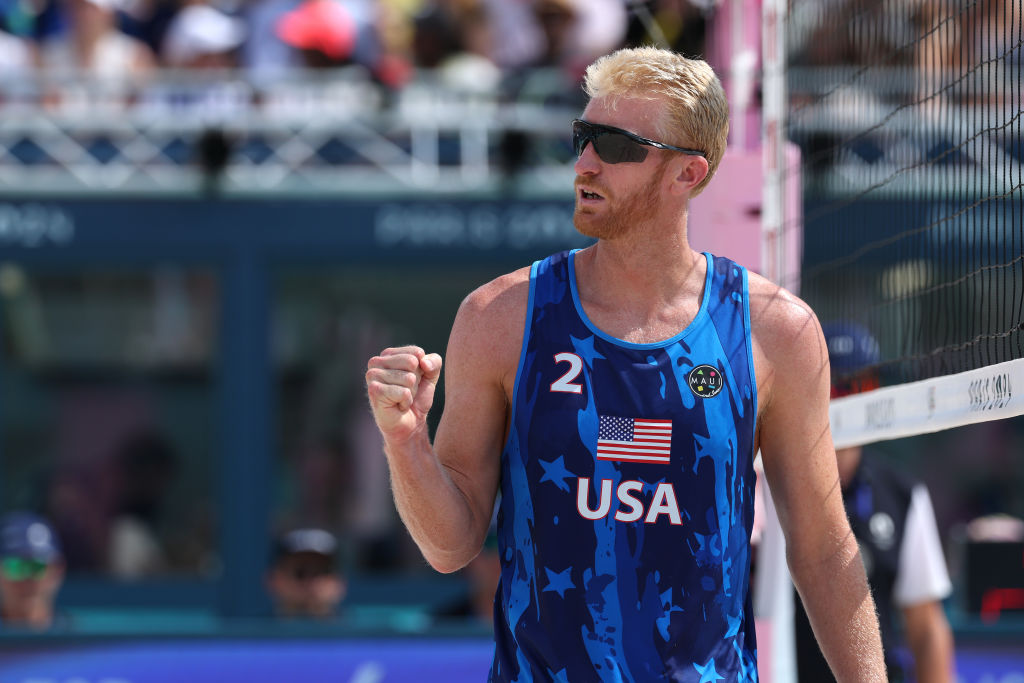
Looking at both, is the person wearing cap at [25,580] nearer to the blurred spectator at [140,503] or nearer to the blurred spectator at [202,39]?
the blurred spectator at [140,503]

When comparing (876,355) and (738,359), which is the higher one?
(738,359)

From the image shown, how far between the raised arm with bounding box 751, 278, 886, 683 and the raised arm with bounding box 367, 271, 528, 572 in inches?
19.4

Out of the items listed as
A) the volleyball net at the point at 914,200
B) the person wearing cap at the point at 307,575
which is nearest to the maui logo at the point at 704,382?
the volleyball net at the point at 914,200

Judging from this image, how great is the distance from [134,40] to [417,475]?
9.29 m

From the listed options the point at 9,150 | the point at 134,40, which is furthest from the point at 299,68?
the point at 9,150

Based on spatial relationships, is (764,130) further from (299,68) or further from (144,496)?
(144,496)

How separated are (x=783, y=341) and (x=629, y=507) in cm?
44

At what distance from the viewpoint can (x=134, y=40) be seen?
11000 mm

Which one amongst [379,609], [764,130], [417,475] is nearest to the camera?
[417,475]

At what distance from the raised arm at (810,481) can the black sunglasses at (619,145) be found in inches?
14.0

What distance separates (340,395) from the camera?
11.4 meters

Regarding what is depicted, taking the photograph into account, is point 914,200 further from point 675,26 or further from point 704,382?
point 704,382

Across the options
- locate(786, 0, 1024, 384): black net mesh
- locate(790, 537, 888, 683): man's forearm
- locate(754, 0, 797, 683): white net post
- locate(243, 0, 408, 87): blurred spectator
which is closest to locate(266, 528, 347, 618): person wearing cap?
locate(786, 0, 1024, 384): black net mesh

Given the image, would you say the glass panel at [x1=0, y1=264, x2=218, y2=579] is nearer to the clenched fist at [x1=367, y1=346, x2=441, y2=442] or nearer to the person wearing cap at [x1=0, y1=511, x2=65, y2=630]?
the person wearing cap at [x1=0, y1=511, x2=65, y2=630]
